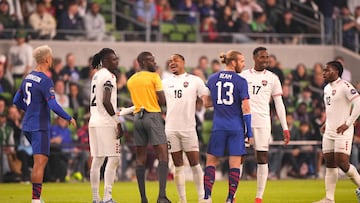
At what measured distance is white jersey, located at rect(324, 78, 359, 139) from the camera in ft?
58.5

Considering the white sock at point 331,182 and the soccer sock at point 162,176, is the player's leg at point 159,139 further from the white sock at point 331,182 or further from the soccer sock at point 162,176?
the white sock at point 331,182

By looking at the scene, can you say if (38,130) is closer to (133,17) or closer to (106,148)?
(106,148)

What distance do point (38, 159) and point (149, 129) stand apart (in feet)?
5.98

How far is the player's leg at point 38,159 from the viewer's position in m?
16.2

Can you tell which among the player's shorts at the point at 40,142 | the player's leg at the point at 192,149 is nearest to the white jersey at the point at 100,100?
the player's shorts at the point at 40,142

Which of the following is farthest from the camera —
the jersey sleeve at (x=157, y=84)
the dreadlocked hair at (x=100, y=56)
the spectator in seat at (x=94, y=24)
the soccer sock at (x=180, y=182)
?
the spectator in seat at (x=94, y=24)

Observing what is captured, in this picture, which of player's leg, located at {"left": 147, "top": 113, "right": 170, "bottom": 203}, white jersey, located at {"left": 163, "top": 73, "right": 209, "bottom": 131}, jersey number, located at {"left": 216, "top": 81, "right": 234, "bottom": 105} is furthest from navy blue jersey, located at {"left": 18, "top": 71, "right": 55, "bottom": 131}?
jersey number, located at {"left": 216, "top": 81, "right": 234, "bottom": 105}

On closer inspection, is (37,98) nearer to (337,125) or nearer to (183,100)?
(183,100)

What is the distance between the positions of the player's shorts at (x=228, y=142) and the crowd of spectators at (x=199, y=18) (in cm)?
1276

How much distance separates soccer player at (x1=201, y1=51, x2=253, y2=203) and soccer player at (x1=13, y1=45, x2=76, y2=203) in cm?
229

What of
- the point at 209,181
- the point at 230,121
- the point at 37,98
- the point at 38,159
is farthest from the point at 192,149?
the point at 37,98

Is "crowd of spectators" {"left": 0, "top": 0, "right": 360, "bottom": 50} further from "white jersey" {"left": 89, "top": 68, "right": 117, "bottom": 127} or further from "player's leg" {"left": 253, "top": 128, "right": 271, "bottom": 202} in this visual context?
"player's leg" {"left": 253, "top": 128, "right": 271, "bottom": 202}

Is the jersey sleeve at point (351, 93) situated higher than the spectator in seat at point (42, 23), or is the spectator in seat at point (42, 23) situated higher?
the spectator in seat at point (42, 23)

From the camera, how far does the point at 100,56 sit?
17156 millimetres
